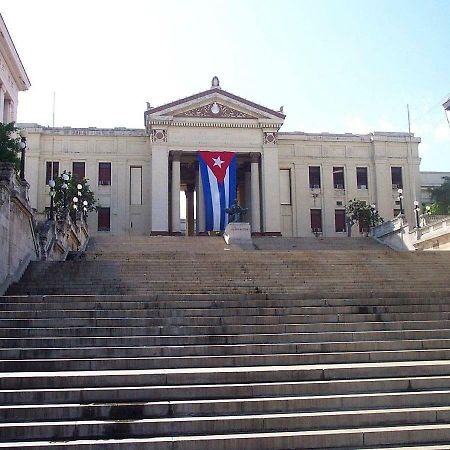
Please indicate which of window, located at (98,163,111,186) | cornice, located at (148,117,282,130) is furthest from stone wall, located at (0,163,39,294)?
window, located at (98,163,111,186)

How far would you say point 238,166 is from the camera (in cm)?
4997

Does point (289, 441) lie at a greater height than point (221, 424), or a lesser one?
lesser

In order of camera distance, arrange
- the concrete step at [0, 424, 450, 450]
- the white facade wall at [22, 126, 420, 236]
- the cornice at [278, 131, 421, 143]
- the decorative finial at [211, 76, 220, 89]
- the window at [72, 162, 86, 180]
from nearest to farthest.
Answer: the concrete step at [0, 424, 450, 450]
the white facade wall at [22, 126, 420, 236]
the decorative finial at [211, 76, 220, 89]
the window at [72, 162, 86, 180]
the cornice at [278, 131, 421, 143]

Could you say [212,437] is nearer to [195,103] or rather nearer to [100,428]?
[100,428]

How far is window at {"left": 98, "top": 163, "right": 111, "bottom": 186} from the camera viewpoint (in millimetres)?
49094

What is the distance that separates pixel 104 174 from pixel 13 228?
113 feet

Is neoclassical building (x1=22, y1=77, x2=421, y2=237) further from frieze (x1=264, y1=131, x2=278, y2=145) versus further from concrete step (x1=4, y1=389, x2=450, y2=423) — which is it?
concrete step (x1=4, y1=389, x2=450, y2=423)

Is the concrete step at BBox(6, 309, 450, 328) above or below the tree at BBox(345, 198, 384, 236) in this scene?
below

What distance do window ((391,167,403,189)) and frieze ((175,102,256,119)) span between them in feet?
49.1

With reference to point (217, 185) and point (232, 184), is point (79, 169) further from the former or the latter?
point (232, 184)

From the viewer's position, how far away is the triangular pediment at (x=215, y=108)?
1805 inches

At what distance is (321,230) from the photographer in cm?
5078

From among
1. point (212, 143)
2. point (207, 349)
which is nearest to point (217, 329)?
point (207, 349)

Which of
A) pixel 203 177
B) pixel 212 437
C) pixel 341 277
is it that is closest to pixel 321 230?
pixel 203 177
